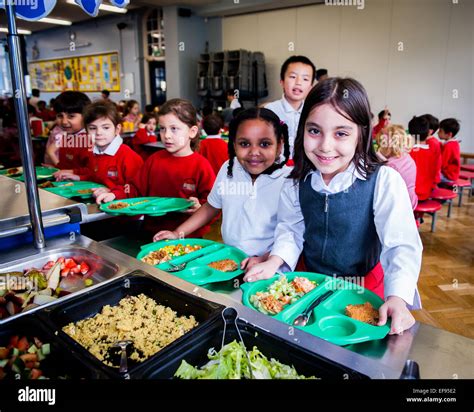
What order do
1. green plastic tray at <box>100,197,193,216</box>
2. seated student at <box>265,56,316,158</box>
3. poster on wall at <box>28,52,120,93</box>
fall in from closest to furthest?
green plastic tray at <box>100,197,193,216</box> < seated student at <box>265,56,316,158</box> < poster on wall at <box>28,52,120,93</box>

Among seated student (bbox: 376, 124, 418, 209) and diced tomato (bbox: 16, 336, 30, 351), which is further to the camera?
seated student (bbox: 376, 124, 418, 209)

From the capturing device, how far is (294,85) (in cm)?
304

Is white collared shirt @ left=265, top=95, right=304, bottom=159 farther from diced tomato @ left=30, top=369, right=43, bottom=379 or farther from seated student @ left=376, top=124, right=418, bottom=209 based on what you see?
diced tomato @ left=30, top=369, right=43, bottom=379

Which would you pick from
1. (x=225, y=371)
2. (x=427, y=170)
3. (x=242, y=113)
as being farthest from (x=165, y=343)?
(x=427, y=170)

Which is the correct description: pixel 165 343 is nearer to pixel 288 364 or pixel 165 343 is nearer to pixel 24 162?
pixel 288 364

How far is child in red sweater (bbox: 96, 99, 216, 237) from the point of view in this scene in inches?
87.5

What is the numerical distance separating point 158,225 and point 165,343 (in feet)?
4.55

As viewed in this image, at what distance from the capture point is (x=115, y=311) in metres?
1.07

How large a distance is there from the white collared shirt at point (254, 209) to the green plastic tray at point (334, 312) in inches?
19.6

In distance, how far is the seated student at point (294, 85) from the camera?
3.00 m

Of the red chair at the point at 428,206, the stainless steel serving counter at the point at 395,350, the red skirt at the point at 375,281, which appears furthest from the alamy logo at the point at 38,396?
the red chair at the point at 428,206

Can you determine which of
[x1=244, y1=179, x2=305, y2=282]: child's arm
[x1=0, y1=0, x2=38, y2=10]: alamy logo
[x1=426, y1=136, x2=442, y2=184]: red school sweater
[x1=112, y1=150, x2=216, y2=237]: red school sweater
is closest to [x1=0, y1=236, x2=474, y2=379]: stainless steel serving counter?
[x1=244, y1=179, x2=305, y2=282]: child's arm

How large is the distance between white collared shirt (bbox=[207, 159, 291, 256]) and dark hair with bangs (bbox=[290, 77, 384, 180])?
41 centimetres

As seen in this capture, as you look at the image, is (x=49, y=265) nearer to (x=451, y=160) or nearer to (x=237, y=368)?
(x=237, y=368)
